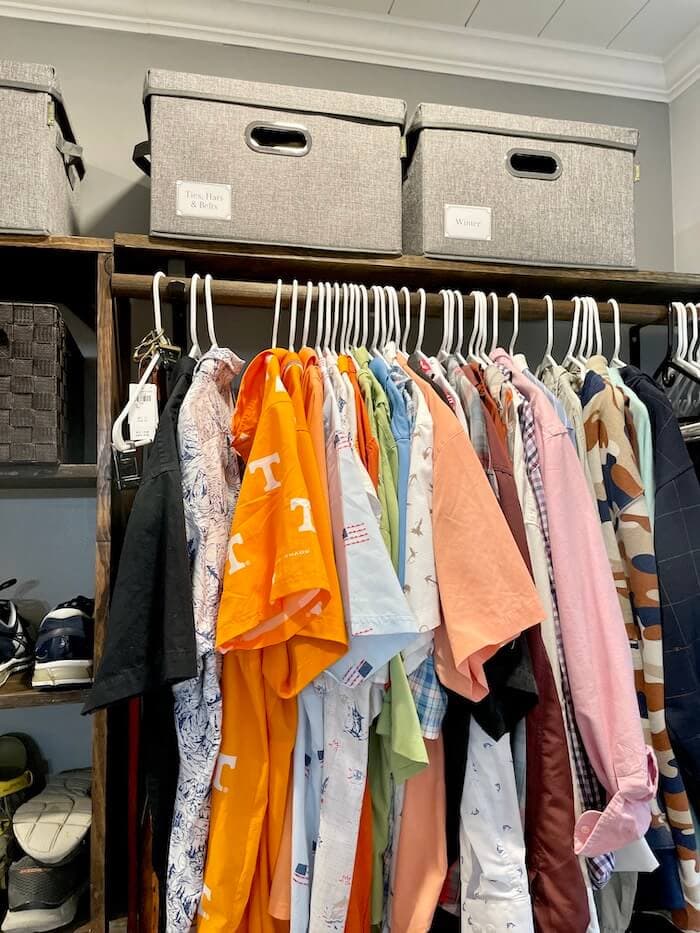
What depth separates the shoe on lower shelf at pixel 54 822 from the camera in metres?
1.05

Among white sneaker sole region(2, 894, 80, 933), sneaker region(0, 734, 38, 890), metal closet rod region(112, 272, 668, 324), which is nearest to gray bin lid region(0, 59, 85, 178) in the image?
metal closet rod region(112, 272, 668, 324)

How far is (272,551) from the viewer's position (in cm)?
95

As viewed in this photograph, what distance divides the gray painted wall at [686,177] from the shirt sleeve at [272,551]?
1242 millimetres

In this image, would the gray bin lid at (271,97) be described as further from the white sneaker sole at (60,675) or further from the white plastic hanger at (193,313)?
the white sneaker sole at (60,675)

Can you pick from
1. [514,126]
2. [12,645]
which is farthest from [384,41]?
[12,645]

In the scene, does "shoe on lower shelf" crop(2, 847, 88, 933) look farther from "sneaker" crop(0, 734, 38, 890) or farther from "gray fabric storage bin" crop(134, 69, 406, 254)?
"gray fabric storage bin" crop(134, 69, 406, 254)

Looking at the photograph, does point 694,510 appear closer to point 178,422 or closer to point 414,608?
point 414,608

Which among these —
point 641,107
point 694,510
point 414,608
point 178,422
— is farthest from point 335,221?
point 641,107

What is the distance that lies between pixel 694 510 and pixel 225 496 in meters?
0.75

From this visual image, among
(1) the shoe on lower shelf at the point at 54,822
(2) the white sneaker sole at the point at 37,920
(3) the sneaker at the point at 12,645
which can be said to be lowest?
(2) the white sneaker sole at the point at 37,920

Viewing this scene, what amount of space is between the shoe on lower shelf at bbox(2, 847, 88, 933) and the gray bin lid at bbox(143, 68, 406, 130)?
4.11ft

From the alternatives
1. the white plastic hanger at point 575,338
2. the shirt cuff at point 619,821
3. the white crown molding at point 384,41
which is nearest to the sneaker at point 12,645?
the shirt cuff at point 619,821

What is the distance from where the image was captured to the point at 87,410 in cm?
141

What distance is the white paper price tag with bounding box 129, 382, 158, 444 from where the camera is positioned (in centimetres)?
101
